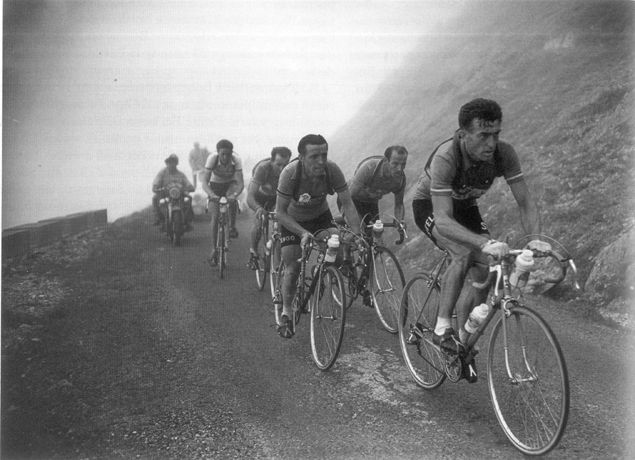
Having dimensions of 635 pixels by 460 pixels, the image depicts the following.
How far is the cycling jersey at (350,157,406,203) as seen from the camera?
592 centimetres

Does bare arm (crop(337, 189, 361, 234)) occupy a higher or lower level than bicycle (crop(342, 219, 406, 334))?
higher

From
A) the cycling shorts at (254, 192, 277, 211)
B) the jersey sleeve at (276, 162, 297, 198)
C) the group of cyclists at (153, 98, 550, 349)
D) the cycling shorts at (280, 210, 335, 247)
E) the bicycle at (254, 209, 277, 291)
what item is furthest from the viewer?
the cycling shorts at (254, 192, 277, 211)

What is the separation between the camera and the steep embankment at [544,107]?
645cm

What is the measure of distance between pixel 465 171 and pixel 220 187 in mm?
5919

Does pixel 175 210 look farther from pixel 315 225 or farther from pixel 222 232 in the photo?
pixel 315 225

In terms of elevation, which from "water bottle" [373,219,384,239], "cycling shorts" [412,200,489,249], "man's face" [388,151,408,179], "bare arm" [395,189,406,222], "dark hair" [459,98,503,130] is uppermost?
"dark hair" [459,98,503,130]

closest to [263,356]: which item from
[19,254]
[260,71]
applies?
[19,254]

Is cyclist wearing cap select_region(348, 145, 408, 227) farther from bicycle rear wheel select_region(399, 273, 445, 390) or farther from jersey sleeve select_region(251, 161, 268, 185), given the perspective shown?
bicycle rear wheel select_region(399, 273, 445, 390)

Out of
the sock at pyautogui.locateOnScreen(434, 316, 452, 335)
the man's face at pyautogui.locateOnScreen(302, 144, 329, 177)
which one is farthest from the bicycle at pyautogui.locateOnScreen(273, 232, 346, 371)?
the sock at pyautogui.locateOnScreen(434, 316, 452, 335)

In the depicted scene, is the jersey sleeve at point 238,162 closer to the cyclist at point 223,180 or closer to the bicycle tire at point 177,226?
the cyclist at point 223,180

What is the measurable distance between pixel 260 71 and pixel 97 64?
1.79 meters

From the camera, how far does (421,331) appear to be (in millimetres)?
3986

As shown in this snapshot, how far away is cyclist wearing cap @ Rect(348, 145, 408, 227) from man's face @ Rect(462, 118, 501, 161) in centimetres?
239

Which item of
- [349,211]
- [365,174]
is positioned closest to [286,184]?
[349,211]
